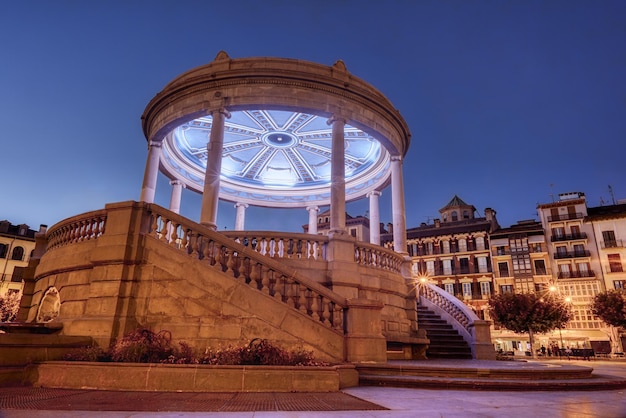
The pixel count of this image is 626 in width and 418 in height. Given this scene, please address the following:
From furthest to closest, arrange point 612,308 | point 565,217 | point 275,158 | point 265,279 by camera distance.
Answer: point 565,217 < point 612,308 < point 275,158 < point 265,279

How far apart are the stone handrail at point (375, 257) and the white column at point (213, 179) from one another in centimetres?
528

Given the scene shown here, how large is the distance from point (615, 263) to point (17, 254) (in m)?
76.1

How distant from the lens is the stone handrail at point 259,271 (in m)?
9.85

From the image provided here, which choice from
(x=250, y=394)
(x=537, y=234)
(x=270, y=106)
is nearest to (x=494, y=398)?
(x=250, y=394)

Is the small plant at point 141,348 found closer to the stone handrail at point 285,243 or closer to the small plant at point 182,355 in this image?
the small plant at point 182,355

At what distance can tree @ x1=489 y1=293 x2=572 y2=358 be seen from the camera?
3332cm

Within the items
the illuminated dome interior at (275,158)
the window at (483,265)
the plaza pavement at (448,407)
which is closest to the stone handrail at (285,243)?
the plaza pavement at (448,407)

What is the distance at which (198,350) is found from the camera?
9141 millimetres

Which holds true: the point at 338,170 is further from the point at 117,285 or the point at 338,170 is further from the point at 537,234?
the point at 537,234

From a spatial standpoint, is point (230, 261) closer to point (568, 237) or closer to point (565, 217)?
point (568, 237)

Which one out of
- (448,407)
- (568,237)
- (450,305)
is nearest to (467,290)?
(568,237)

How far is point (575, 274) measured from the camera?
50.9 metres

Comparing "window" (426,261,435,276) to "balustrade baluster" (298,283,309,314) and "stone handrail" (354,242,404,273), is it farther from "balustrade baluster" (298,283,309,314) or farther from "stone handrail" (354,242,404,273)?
"balustrade baluster" (298,283,309,314)

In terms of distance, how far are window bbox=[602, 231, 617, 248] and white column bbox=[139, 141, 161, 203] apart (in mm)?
55298
